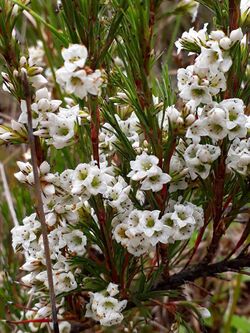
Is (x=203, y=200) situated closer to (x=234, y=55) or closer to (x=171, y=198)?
(x=171, y=198)

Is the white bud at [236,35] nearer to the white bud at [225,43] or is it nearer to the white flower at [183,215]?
the white bud at [225,43]

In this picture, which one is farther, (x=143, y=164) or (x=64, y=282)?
(x=64, y=282)

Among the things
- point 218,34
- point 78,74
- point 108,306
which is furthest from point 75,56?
point 108,306

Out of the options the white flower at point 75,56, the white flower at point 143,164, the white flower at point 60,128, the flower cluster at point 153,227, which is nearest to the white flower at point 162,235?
the flower cluster at point 153,227

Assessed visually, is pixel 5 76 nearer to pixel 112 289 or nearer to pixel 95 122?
pixel 95 122

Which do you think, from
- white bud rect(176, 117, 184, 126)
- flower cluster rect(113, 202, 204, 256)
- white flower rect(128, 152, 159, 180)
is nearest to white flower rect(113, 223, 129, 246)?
flower cluster rect(113, 202, 204, 256)

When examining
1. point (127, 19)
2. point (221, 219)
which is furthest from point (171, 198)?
point (127, 19)
